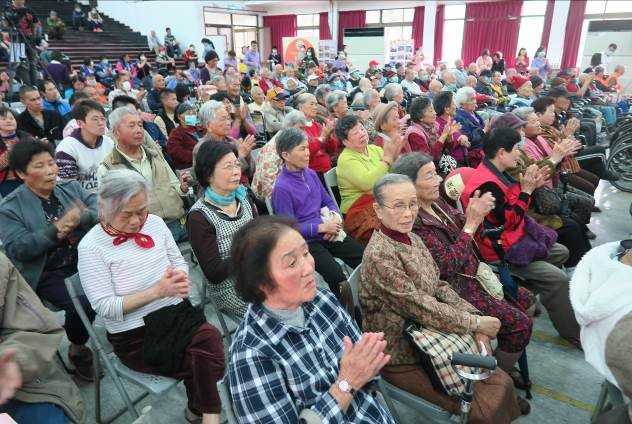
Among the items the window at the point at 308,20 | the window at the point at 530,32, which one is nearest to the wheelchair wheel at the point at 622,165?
the window at the point at 530,32

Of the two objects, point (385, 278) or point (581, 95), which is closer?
point (385, 278)

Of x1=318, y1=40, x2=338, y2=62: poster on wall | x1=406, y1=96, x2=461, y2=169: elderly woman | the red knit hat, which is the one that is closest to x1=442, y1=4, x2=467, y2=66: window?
x1=318, y1=40, x2=338, y2=62: poster on wall

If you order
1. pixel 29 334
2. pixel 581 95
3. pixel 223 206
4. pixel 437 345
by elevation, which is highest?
pixel 581 95

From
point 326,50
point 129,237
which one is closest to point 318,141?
point 129,237

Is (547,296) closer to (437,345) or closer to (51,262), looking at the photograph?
(437,345)

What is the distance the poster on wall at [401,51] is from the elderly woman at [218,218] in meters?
12.9

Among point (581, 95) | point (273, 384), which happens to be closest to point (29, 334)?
point (273, 384)

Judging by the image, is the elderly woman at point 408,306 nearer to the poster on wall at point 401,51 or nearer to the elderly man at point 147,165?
the elderly man at point 147,165

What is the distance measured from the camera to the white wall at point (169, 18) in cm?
1617

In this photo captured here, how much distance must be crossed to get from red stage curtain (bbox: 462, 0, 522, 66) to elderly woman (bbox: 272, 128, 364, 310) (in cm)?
1379

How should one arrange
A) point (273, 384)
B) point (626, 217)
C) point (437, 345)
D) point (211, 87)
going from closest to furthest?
point (273, 384)
point (437, 345)
point (626, 217)
point (211, 87)

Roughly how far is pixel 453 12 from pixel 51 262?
15.9 meters

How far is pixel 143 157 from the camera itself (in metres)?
2.84

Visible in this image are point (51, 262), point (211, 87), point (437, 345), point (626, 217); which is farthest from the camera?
point (211, 87)
